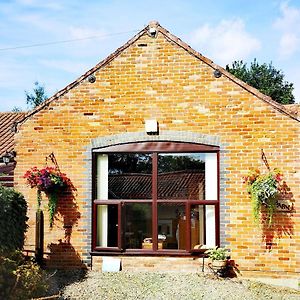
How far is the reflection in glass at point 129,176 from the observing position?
39.8 ft

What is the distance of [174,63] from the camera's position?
12.2 m

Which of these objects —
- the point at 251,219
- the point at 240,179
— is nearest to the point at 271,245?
the point at 251,219

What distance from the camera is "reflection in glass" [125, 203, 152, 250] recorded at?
1209 cm

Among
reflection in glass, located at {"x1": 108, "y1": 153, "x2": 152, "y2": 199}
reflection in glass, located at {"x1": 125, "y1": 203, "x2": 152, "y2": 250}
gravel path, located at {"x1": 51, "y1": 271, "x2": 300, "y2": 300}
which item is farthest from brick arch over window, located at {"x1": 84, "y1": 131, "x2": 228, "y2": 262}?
gravel path, located at {"x1": 51, "y1": 271, "x2": 300, "y2": 300}

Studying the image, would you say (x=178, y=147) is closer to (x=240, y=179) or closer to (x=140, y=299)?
(x=240, y=179)

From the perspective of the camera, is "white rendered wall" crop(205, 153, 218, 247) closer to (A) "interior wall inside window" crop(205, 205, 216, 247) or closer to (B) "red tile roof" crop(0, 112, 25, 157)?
(A) "interior wall inside window" crop(205, 205, 216, 247)

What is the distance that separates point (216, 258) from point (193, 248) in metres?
0.64

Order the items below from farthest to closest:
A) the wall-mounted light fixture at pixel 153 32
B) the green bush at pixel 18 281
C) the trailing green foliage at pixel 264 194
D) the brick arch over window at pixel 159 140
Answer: the wall-mounted light fixture at pixel 153 32, the brick arch over window at pixel 159 140, the trailing green foliage at pixel 264 194, the green bush at pixel 18 281

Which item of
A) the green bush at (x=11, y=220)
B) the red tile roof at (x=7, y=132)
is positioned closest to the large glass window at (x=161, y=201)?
the green bush at (x=11, y=220)

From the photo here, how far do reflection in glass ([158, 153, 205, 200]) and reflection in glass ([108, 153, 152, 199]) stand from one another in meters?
0.34

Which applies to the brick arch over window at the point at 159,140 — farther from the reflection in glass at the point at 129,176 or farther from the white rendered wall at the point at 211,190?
the reflection in glass at the point at 129,176

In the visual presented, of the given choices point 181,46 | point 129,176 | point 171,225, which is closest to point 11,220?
point 129,176

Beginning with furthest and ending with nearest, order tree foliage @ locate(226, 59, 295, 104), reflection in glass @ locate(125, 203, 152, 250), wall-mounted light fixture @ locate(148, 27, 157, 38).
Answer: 1. tree foliage @ locate(226, 59, 295, 104)
2. wall-mounted light fixture @ locate(148, 27, 157, 38)
3. reflection in glass @ locate(125, 203, 152, 250)

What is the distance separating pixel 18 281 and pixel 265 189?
5417mm
